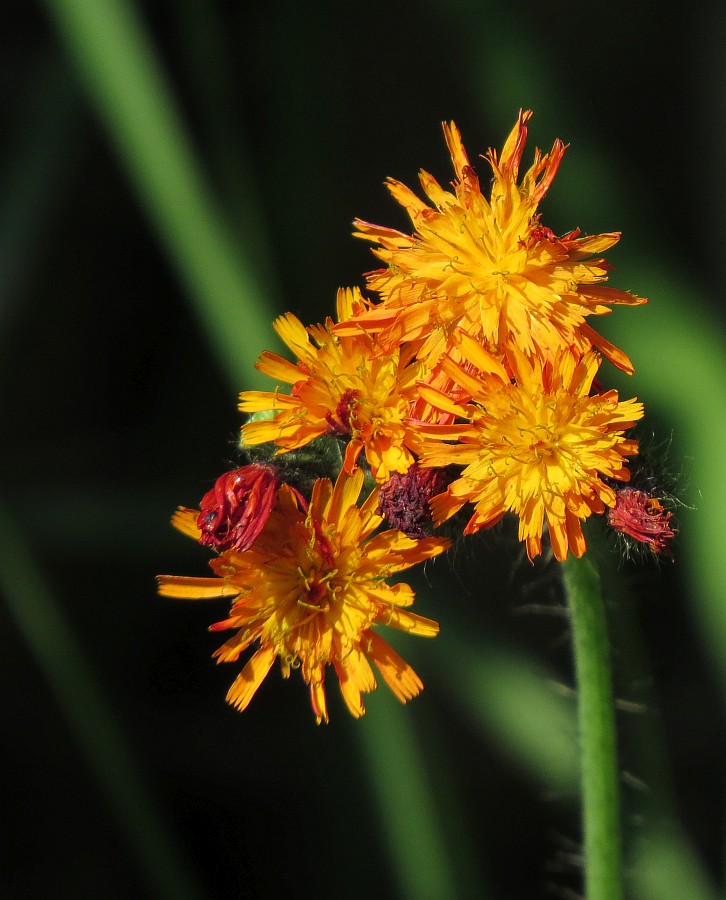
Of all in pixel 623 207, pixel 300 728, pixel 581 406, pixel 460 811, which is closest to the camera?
pixel 581 406

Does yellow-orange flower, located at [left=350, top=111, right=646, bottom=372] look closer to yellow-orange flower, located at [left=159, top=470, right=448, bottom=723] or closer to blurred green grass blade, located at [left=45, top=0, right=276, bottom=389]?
yellow-orange flower, located at [left=159, top=470, right=448, bottom=723]

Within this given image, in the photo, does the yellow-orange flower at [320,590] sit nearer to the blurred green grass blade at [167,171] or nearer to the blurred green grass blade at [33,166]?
the blurred green grass blade at [167,171]

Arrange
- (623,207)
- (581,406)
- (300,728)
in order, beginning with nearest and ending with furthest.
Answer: (581,406)
(623,207)
(300,728)

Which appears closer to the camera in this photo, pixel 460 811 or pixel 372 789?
pixel 372 789

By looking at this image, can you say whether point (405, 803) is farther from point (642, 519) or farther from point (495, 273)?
point (495, 273)

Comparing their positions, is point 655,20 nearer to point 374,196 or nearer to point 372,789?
point 374,196

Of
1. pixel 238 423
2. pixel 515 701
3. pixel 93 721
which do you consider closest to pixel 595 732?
pixel 515 701

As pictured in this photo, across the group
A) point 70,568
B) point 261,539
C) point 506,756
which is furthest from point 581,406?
point 70,568
